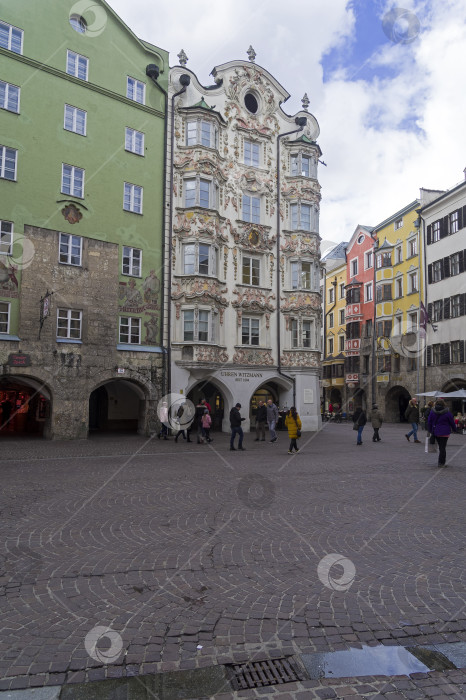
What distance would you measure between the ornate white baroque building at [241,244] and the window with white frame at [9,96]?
789 centimetres

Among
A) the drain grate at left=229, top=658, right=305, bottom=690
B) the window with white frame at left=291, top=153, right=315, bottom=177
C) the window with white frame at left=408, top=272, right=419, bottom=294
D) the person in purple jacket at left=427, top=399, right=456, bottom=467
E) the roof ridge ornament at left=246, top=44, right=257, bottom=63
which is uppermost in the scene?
the roof ridge ornament at left=246, top=44, right=257, bottom=63

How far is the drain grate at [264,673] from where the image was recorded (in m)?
3.64

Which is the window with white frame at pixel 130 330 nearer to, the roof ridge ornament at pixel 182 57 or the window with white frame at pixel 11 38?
the window with white frame at pixel 11 38

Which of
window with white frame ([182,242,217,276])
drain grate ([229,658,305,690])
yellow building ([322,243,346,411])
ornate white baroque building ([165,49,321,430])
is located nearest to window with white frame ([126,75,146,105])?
ornate white baroque building ([165,49,321,430])

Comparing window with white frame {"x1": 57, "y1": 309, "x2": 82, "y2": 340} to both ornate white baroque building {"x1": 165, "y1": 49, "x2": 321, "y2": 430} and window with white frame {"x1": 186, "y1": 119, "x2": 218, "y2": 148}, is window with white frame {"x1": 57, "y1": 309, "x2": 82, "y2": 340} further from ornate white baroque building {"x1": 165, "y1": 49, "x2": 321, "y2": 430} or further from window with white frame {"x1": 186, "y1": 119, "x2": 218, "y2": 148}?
window with white frame {"x1": 186, "y1": 119, "x2": 218, "y2": 148}

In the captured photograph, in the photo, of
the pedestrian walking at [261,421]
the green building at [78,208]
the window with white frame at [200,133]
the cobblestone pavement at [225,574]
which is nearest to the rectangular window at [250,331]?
the green building at [78,208]

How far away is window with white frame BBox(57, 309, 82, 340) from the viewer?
23.1 metres

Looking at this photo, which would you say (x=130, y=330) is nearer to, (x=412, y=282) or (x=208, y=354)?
(x=208, y=354)

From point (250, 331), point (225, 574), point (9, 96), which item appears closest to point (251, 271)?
point (250, 331)

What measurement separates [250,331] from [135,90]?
563 inches

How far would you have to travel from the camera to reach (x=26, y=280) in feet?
72.9

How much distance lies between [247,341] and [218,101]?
14253 millimetres

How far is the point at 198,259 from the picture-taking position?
2756 centimetres

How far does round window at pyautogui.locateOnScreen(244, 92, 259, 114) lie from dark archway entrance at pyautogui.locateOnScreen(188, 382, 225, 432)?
17.3 meters
